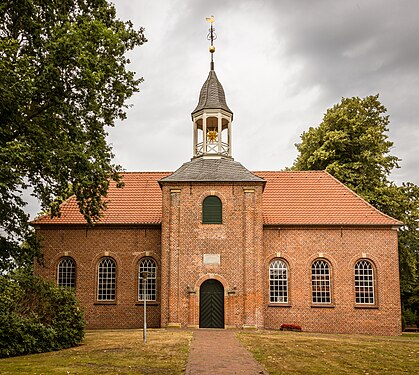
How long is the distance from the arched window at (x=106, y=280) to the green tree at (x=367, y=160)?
1494 centimetres

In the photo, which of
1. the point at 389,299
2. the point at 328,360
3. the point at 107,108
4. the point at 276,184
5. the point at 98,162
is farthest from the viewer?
the point at 276,184

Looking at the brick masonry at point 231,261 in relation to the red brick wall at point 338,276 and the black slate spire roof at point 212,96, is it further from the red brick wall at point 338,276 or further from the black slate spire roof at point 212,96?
the black slate spire roof at point 212,96

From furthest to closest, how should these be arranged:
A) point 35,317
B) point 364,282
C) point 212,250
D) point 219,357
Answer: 1. point 364,282
2. point 212,250
3. point 35,317
4. point 219,357

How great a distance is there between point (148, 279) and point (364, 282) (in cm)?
1131

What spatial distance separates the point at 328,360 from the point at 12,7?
14.7m

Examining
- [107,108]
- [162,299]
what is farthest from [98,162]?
[162,299]

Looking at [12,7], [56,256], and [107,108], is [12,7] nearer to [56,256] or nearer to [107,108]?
[107,108]

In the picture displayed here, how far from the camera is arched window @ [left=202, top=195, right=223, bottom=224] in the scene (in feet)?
82.2

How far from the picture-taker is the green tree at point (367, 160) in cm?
Result: 3084

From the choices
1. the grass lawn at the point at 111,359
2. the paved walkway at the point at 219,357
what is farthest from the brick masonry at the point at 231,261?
the grass lawn at the point at 111,359

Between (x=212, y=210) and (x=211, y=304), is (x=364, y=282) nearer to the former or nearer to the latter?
(x=211, y=304)

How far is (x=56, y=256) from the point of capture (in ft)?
88.3

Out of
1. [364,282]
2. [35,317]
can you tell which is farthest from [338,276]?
[35,317]

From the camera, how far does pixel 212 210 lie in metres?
25.2
